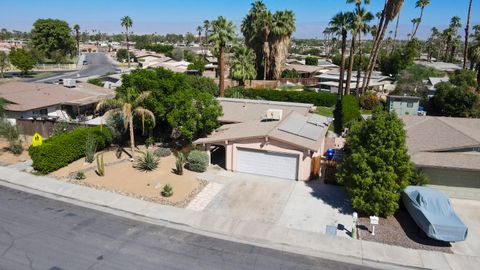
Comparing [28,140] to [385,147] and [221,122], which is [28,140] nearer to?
[221,122]

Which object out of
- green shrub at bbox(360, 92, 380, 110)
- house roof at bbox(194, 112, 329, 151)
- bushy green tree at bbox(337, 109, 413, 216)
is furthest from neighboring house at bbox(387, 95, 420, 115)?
bushy green tree at bbox(337, 109, 413, 216)

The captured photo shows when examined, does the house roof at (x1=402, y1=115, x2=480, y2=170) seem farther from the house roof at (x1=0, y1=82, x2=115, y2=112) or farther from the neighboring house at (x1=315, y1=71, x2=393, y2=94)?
the neighboring house at (x1=315, y1=71, x2=393, y2=94)

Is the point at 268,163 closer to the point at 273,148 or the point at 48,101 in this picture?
the point at 273,148

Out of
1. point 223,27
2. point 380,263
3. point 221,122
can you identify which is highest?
point 223,27

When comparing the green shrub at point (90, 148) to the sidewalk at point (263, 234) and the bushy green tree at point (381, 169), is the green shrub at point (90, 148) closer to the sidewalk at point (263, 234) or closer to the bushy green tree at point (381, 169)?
the sidewalk at point (263, 234)

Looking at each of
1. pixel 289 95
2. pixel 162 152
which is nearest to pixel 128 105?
pixel 162 152

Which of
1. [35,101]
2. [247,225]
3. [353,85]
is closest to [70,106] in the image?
[35,101]
